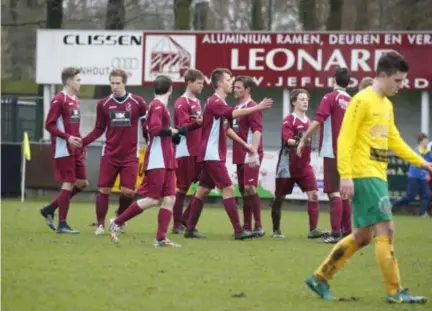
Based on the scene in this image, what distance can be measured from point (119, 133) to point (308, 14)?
21.8 m

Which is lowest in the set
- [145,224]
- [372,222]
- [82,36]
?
[145,224]

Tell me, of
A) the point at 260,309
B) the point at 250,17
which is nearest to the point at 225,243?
the point at 260,309

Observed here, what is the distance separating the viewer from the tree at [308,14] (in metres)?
36.2

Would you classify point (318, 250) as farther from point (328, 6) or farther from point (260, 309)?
point (328, 6)

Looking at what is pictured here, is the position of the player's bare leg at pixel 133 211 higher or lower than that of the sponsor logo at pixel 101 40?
lower

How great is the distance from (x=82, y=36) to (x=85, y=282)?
20699 millimetres

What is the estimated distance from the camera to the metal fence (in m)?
30.8

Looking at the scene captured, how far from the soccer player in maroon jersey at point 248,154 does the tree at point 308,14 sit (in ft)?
65.4

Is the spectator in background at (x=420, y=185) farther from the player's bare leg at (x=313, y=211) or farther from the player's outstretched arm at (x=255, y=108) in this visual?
the player's outstretched arm at (x=255, y=108)

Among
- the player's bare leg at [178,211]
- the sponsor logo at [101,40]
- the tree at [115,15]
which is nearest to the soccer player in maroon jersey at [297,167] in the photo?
the player's bare leg at [178,211]

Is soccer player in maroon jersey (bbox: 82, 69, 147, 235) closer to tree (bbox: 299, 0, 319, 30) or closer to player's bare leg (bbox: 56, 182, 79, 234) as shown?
player's bare leg (bbox: 56, 182, 79, 234)

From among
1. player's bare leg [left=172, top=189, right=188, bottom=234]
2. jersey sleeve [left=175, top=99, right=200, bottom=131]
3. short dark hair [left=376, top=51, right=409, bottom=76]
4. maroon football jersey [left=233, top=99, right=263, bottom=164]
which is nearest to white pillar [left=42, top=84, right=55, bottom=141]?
player's bare leg [left=172, top=189, right=188, bottom=234]

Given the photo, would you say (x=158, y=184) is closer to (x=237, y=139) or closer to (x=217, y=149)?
(x=217, y=149)

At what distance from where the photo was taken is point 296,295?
9.52m
